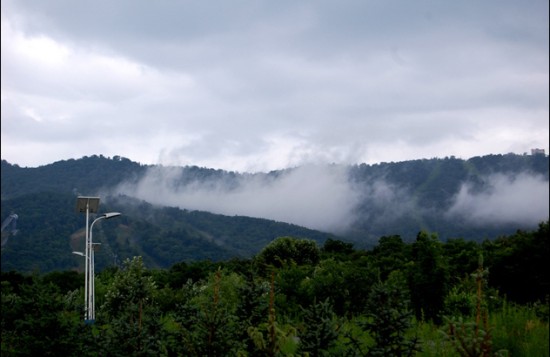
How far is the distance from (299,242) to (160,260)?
69233 mm

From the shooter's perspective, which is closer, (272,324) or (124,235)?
(272,324)

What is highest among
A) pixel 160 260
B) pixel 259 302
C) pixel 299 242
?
pixel 259 302

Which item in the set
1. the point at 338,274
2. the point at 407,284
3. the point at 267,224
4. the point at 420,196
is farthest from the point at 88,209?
the point at 420,196

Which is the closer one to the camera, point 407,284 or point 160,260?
point 407,284

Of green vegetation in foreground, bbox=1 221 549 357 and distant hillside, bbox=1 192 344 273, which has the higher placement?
green vegetation in foreground, bbox=1 221 549 357

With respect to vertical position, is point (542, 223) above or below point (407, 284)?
above

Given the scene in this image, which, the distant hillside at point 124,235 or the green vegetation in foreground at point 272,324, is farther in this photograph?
the distant hillside at point 124,235

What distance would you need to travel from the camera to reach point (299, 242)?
147ft

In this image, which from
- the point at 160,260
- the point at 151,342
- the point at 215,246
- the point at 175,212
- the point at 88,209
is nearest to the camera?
the point at 151,342

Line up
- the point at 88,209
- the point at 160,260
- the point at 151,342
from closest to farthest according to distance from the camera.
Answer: the point at 151,342, the point at 88,209, the point at 160,260

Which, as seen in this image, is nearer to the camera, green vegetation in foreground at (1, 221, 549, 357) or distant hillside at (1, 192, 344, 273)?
green vegetation in foreground at (1, 221, 549, 357)

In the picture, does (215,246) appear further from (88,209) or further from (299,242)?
(88,209)

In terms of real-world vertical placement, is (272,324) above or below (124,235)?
above

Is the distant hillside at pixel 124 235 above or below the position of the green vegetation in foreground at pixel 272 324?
below
